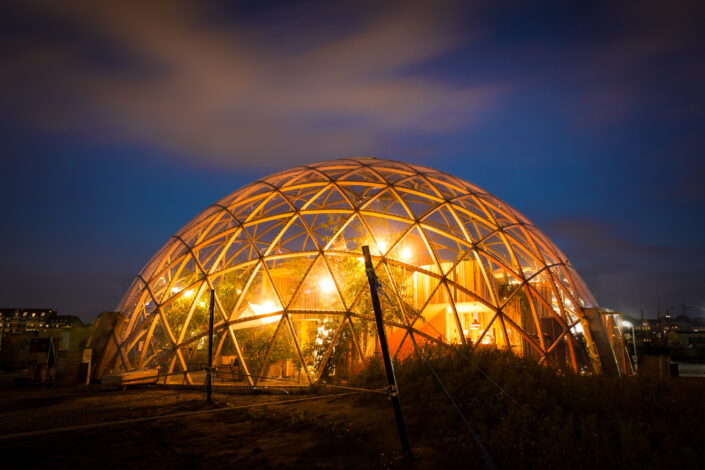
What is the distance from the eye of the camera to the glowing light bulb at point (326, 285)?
1074 cm

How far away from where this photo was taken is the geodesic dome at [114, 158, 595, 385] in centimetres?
1041

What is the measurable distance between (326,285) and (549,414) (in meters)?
6.24

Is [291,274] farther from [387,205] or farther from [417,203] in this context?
[417,203]

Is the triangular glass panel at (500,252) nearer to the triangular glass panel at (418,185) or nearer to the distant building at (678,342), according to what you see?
the triangular glass panel at (418,185)

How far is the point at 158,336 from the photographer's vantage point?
1200 cm

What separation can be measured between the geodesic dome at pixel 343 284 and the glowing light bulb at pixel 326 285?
0.09ft

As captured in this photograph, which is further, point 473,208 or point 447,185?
point 447,185

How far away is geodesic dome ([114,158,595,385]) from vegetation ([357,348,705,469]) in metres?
2.66

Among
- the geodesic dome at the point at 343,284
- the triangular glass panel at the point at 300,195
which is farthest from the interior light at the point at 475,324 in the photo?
the triangular glass panel at the point at 300,195

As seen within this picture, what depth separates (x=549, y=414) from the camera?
18.1 feet

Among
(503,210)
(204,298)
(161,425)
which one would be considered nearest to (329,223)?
(204,298)

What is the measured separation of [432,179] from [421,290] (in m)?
3.72

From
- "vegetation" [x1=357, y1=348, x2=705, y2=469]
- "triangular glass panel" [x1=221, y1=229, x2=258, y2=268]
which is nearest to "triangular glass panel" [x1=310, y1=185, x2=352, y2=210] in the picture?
"triangular glass panel" [x1=221, y1=229, x2=258, y2=268]

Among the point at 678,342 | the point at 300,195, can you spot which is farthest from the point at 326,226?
the point at 678,342
